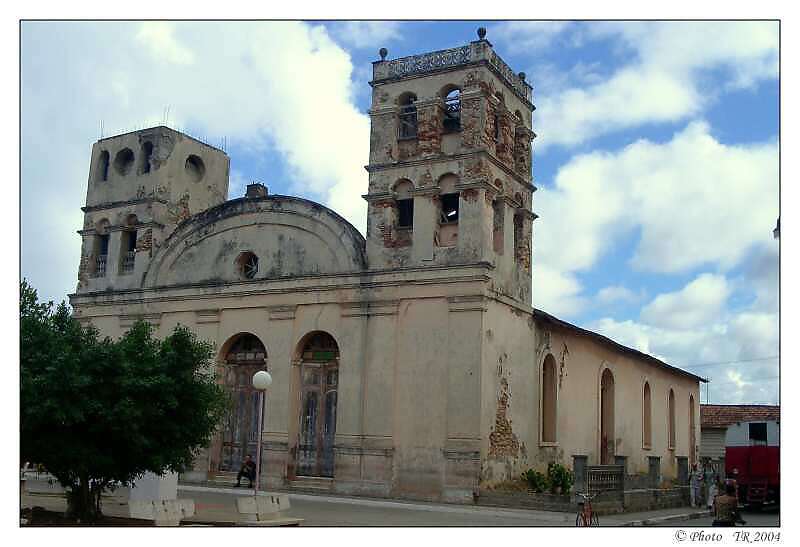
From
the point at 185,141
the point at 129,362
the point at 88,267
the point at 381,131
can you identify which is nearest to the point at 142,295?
the point at 88,267

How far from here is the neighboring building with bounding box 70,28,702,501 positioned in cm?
2278

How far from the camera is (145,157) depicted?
29031 millimetres

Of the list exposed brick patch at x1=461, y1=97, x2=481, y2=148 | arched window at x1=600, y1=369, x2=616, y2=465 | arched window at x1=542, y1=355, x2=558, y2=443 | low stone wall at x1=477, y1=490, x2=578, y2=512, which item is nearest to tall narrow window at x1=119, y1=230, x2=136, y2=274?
exposed brick patch at x1=461, y1=97, x2=481, y2=148

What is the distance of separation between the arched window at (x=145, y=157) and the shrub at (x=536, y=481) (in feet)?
49.0

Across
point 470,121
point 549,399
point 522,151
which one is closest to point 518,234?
point 522,151

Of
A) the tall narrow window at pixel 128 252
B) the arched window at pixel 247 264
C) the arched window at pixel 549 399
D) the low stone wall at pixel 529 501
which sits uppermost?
the tall narrow window at pixel 128 252

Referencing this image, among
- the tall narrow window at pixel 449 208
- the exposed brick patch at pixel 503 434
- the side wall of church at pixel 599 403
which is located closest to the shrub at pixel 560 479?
the exposed brick patch at pixel 503 434

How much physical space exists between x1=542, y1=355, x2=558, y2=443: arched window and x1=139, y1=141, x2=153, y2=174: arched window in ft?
44.7

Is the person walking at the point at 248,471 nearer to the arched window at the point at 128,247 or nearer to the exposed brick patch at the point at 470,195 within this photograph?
the arched window at the point at 128,247

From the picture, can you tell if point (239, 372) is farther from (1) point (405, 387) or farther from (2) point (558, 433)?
(2) point (558, 433)

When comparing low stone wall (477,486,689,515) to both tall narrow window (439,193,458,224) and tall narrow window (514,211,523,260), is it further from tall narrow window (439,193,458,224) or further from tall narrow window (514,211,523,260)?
tall narrow window (439,193,458,224)

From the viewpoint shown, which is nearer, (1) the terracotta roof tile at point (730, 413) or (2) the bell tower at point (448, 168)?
(2) the bell tower at point (448, 168)

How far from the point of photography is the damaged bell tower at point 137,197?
2847 cm

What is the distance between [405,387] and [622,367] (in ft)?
36.2
